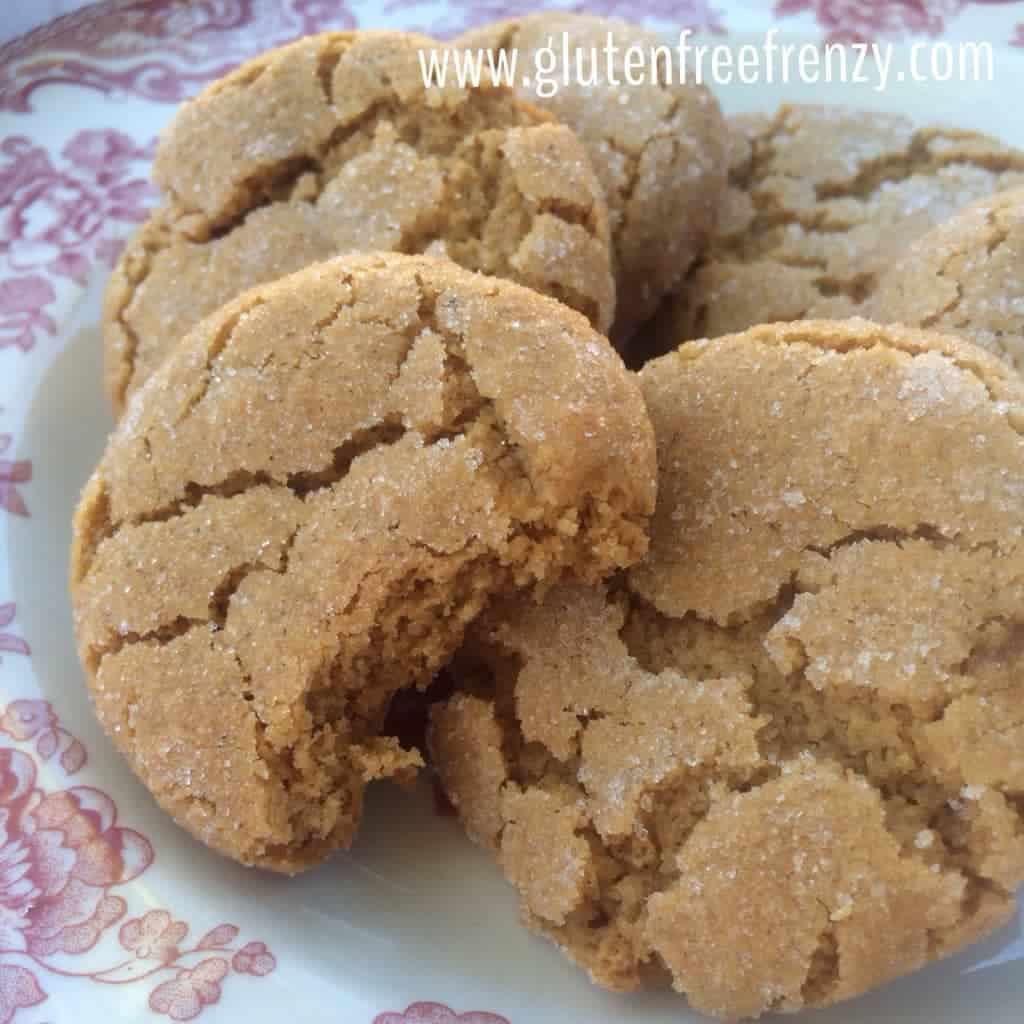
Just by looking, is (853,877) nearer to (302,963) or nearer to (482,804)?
(482,804)

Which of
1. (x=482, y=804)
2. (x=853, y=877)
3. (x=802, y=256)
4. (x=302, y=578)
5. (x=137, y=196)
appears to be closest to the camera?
(x=853, y=877)

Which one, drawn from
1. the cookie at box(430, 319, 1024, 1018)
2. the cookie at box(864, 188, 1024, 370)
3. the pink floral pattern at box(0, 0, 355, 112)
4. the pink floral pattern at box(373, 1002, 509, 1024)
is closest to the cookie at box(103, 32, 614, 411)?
the cookie at box(430, 319, 1024, 1018)

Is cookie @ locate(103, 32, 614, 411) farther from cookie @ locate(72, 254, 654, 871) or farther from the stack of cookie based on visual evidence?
cookie @ locate(72, 254, 654, 871)

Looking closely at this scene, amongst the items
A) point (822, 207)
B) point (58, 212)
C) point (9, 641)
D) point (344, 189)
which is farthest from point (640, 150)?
point (9, 641)

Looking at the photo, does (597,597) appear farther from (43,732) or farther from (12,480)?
(12,480)

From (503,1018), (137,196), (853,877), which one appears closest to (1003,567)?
(853,877)

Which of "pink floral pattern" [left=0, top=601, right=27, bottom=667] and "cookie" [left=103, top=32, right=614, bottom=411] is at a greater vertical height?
"cookie" [left=103, top=32, right=614, bottom=411]
